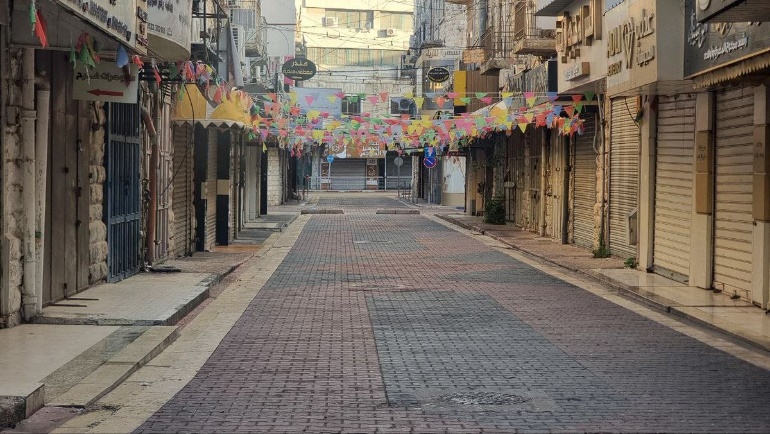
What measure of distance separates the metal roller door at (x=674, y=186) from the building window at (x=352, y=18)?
87513 millimetres

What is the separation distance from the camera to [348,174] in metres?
94.6

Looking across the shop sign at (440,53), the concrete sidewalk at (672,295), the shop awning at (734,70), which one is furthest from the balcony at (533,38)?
the shop sign at (440,53)

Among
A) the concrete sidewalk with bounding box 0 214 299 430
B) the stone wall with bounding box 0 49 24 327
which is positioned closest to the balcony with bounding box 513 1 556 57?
the concrete sidewalk with bounding box 0 214 299 430

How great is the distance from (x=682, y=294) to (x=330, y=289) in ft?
17.2

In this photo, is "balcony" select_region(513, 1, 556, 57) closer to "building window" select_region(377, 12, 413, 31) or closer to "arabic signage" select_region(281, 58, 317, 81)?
"arabic signage" select_region(281, 58, 317, 81)

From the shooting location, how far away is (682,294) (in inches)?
632

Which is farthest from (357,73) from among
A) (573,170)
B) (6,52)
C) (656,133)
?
(6,52)

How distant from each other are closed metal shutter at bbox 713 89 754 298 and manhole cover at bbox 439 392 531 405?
25.2ft

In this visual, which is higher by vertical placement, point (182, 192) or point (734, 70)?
point (734, 70)

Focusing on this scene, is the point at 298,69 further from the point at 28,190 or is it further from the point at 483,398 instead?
the point at 483,398

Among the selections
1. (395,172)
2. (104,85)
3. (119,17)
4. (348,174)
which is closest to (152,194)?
(104,85)

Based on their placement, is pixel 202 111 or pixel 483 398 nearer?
pixel 483 398

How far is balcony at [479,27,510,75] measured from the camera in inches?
1425

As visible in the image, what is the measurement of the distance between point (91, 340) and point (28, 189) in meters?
2.12
